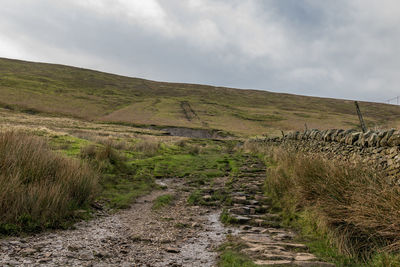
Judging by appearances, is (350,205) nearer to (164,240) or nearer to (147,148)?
(164,240)

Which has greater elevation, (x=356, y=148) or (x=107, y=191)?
(x=356, y=148)

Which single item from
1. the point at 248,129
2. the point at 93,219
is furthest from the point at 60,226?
the point at 248,129

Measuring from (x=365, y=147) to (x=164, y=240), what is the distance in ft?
18.8

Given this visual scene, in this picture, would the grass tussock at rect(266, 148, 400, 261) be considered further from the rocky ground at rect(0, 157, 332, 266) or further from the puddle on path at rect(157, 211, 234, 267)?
the puddle on path at rect(157, 211, 234, 267)

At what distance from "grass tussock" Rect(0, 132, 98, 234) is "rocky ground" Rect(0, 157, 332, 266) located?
0.43 m

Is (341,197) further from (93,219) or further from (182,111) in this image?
(182,111)

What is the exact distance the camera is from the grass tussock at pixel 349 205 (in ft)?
12.9

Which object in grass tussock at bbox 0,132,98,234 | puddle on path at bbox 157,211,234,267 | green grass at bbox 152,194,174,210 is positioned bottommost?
green grass at bbox 152,194,174,210

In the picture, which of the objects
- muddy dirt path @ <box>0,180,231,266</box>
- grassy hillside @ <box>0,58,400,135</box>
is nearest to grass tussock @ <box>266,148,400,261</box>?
muddy dirt path @ <box>0,180,231,266</box>

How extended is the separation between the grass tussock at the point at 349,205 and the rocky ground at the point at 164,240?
0.61 meters

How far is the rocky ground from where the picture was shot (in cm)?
412

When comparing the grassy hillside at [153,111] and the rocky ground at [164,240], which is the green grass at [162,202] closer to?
the rocky ground at [164,240]

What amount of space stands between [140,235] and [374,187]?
14.3 feet

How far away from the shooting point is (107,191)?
8.59 meters
